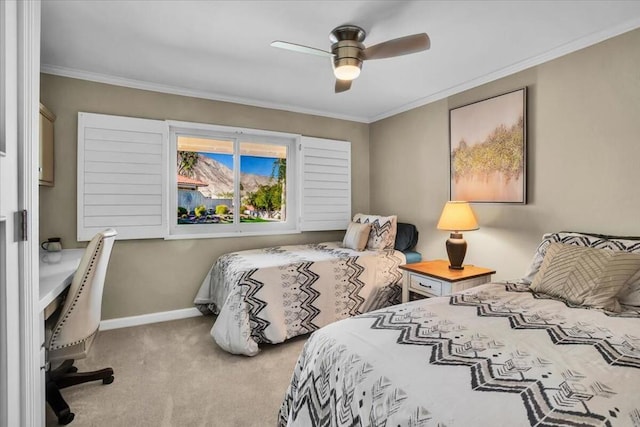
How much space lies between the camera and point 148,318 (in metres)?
3.29

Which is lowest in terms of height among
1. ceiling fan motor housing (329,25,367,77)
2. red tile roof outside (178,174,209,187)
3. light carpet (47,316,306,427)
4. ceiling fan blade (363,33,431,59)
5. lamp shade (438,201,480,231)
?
light carpet (47,316,306,427)

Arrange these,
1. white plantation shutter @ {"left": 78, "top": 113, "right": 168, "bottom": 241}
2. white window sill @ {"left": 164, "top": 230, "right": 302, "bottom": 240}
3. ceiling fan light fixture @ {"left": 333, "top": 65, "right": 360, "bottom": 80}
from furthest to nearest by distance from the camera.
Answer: white window sill @ {"left": 164, "top": 230, "right": 302, "bottom": 240}, white plantation shutter @ {"left": 78, "top": 113, "right": 168, "bottom": 241}, ceiling fan light fixture @ {"left": 333, "top": 65, "right": 360, "bottom": 80}

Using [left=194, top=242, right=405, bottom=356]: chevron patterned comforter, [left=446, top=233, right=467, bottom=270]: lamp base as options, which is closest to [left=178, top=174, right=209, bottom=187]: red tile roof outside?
[left=194, top=242, right=405, bottom=356]: chevron patterned comforter

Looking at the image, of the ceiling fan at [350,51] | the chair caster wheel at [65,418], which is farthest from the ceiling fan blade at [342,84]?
the chair caster wheel at [65,418]

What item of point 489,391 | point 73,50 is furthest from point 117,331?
point 489,391

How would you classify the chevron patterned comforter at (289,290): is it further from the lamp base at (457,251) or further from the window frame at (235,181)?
the lamp base at (457,251)

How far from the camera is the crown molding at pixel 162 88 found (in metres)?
2.90

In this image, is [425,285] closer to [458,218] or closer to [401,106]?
[458,218]

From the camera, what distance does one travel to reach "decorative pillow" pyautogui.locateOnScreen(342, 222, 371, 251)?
11.8ft

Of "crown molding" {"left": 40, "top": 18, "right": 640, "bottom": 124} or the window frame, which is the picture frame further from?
the window frame

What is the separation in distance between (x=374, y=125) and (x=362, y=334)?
3.64 m

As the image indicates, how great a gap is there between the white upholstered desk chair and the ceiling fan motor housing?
1.82 meters

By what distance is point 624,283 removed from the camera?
1.73 m

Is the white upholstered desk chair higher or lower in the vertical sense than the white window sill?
lower
